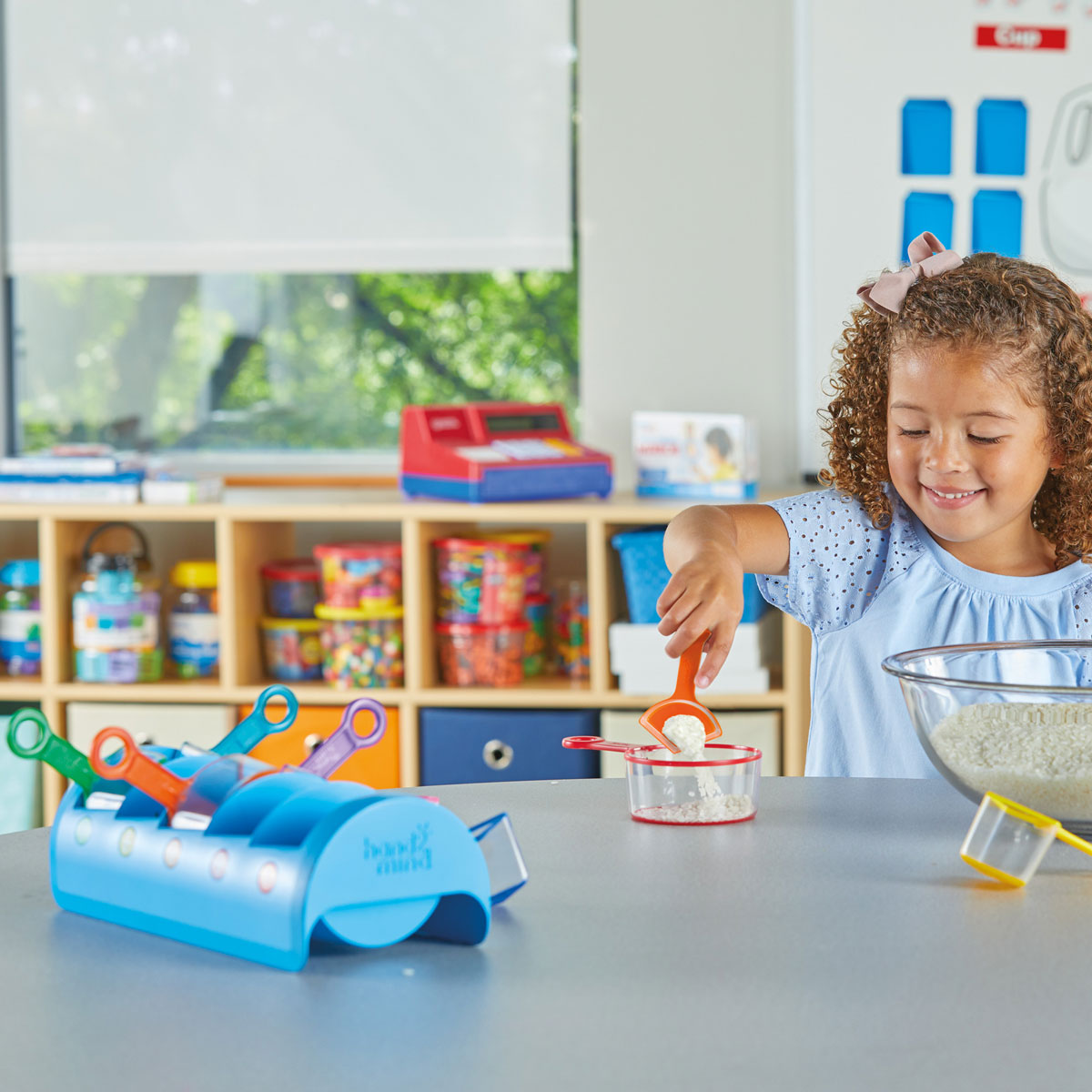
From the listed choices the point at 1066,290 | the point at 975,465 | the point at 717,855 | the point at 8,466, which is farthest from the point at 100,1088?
the point at 8,466

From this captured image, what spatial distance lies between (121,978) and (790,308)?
2227 millimetres

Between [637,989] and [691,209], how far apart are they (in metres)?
2.24

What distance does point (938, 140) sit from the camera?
8.49ft

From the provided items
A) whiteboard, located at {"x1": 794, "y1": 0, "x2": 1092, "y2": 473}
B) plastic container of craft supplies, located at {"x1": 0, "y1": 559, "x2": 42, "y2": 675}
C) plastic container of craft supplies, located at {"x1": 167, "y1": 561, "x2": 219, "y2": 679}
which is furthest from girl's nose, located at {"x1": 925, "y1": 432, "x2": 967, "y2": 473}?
plastic container of craft supplies, located at {"x1": 0, "y1": 559, "x2": 42, "y2": 675}

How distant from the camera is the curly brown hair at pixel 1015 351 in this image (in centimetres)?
129

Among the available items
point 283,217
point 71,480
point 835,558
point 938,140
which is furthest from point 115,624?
point 938,140

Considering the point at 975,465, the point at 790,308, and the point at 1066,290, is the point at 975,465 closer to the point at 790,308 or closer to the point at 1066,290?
the point at 1066,290

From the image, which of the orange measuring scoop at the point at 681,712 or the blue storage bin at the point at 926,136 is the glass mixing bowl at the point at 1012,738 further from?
the blue storage bin at the point at 926,136

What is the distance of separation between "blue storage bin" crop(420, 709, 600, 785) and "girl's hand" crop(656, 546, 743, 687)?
1.28 metres

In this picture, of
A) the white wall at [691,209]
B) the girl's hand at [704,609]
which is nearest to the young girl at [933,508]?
the girl's hand at [704,609]

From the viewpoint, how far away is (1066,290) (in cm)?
137

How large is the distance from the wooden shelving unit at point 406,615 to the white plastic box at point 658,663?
0.02m

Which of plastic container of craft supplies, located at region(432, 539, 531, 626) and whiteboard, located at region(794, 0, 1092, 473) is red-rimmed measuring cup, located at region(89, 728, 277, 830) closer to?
plastic container of craft supplies, located at region(432, 539, 531, 626)

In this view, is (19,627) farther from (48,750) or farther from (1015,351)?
(48,750)
